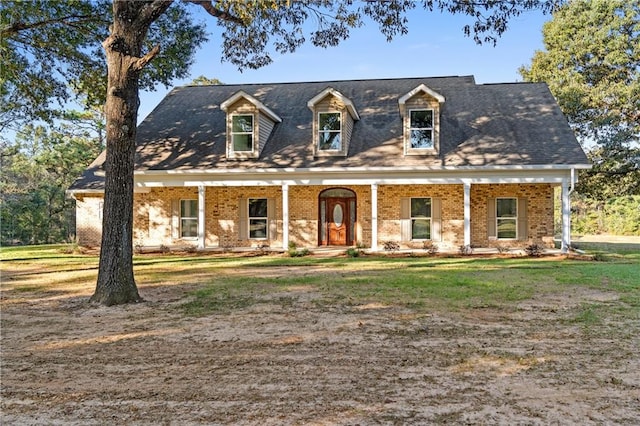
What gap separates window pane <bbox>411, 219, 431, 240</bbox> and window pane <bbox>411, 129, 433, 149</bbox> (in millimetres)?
2801

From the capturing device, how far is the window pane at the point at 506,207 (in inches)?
677

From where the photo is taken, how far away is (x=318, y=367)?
185 inches

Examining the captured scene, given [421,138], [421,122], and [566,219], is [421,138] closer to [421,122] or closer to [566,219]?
[421,122]

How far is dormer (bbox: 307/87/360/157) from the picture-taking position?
57.2ft

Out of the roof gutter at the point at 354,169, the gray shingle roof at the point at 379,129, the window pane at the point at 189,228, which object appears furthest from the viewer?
the window pane at the point at 189,228

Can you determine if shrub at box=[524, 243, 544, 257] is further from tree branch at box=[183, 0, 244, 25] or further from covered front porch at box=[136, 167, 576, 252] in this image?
tree branch at box=[183, 0, 244, 25]

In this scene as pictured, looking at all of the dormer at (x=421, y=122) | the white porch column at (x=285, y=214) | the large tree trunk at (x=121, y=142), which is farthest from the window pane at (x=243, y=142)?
the large tree trunk at (x=121, y=142)

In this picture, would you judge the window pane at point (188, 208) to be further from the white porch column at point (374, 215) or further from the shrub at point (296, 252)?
the white porch column at point (374, 215)

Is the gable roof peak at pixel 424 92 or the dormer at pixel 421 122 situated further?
the dormer at pixel 421 122

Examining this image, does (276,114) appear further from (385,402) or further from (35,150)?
(35,150)

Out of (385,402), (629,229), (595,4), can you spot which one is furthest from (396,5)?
(629,229)

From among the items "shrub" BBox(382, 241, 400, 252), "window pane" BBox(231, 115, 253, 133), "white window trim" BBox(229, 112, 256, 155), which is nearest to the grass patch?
"shrub" BBox(382, 241, 400, 252)

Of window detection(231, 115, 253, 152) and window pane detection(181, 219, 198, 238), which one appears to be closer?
window detection(231, 115, 253, 152)

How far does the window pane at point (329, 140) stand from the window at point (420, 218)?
362 cm
